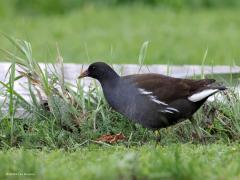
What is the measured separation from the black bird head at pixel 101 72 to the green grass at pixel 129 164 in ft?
2.98

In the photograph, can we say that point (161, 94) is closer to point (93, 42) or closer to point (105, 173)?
point (105, 173)

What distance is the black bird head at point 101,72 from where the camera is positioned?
662 cm

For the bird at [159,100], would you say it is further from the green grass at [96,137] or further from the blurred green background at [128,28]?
the blurred green background at [128,28]

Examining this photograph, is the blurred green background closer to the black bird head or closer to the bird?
the black bird head

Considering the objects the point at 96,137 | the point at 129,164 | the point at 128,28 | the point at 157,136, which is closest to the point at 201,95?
the point at 157,136

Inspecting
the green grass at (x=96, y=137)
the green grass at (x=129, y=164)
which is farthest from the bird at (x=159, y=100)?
the green grass at (x=129, y=164)

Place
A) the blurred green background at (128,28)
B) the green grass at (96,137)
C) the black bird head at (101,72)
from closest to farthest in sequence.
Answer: the green grass at (96,137)
the black bird head at (101,72)
the blurred green background at (128,28)

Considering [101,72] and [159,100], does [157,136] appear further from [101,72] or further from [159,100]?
[101,72]

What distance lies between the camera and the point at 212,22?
13.1 metres

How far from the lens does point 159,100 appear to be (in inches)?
251

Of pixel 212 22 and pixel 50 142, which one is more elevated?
pixel 212 22

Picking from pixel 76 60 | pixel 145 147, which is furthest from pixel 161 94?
pixel 76 60

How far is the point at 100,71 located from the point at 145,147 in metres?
0.98

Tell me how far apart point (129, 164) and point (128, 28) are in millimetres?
8234
